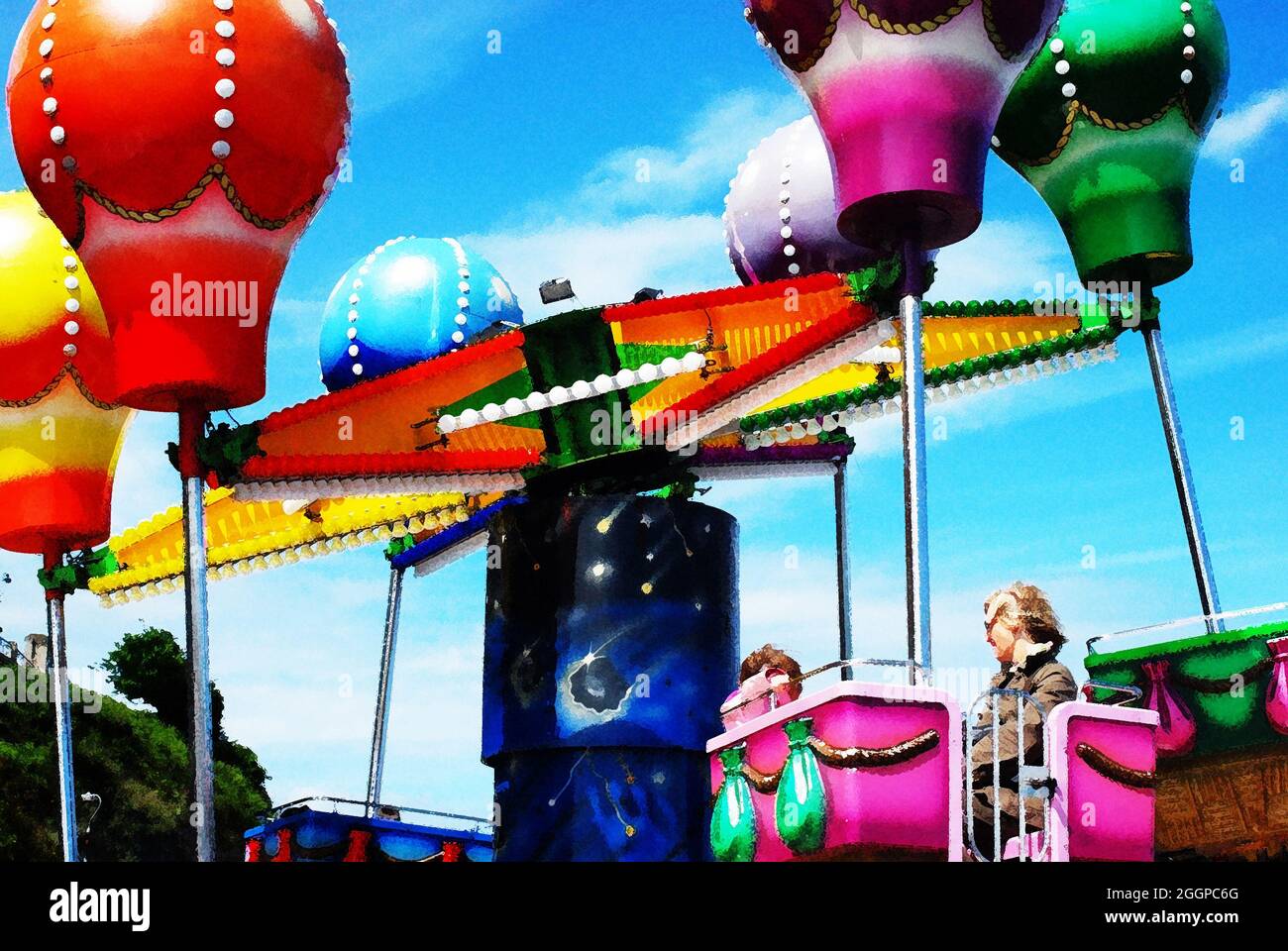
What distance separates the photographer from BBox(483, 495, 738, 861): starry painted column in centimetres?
1223

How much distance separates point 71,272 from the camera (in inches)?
569

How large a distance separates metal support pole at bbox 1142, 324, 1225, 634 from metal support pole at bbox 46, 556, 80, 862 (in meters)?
8.24

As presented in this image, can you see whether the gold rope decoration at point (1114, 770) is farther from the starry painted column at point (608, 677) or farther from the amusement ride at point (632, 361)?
the starry painted column at point (608, 677)

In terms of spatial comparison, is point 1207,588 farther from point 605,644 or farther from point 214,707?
point 214,707

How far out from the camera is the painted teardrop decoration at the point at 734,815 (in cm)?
870

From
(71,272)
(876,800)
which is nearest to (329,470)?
(71,272)

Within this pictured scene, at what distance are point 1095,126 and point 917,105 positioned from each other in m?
3.40

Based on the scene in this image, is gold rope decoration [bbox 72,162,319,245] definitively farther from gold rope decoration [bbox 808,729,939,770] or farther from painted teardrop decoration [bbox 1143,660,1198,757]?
painted teardrop decoration [bbox 1143,660,1198,757]

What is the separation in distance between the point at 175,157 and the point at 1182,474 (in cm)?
684

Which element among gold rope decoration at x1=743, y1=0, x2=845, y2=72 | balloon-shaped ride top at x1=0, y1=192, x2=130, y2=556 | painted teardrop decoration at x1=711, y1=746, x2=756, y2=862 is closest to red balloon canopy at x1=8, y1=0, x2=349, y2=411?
balloon-shaped ride top at x1=0, y1=192, x2=130, y2=556

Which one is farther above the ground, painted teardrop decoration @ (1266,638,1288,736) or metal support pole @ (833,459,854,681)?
metal support pole @ (833,459,854,681)

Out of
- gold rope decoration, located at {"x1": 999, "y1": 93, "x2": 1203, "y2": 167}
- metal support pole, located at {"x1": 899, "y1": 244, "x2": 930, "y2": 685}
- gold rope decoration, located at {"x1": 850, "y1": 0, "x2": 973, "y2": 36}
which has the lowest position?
metal support pole, located at {"x1": 899, "y1": 244, "x2": 930, "y2": 685}
